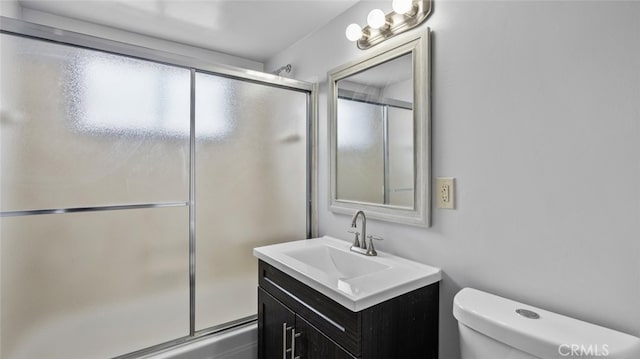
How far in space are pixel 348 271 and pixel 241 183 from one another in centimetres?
81

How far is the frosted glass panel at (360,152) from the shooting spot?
5.16 feet

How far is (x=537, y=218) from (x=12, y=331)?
207 centimetres

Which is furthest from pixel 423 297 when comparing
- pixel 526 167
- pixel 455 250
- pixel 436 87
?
pixel 436 87

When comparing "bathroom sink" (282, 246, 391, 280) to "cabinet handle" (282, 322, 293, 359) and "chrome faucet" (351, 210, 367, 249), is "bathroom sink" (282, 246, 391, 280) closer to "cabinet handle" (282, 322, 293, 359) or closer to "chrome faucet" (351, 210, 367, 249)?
"chrome faucet" (351, 210, 367, 249)

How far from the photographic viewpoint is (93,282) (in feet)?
4.48

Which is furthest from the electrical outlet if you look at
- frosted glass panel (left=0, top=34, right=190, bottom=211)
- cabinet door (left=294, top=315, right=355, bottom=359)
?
frosted glass panel (left=0, top=34, right=190, bottom=211)

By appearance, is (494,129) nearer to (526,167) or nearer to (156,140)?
(526,167)

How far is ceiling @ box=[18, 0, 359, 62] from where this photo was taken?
172 cm

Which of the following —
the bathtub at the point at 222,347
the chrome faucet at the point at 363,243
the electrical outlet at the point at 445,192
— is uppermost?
the electrical outlet at the point at 445,192

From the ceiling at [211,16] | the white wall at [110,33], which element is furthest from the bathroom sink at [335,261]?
the ceiling at [211,16]

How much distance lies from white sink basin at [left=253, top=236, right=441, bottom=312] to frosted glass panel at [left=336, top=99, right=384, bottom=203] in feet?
1.05

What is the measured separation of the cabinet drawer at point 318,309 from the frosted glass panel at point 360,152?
614 millimetres

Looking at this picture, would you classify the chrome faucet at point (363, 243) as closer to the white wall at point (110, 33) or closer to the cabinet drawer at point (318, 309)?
the cabinet drawer at point (318, 309)

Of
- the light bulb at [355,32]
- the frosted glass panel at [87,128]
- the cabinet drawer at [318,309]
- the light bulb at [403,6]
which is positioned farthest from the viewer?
the light bulb at [355,32]
